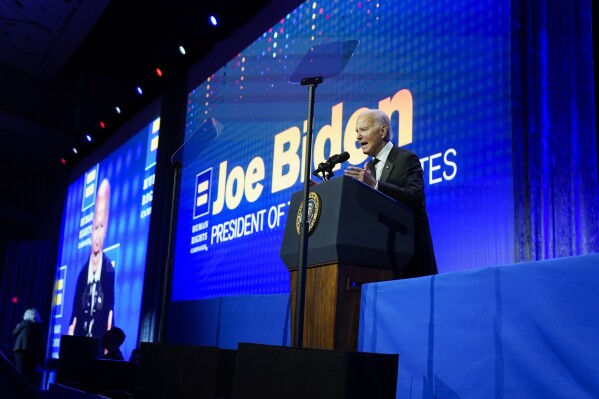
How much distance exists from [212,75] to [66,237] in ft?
18.8

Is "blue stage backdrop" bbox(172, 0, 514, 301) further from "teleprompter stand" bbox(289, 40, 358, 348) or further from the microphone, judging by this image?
the microphone

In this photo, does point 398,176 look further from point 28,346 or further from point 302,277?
point 28,346

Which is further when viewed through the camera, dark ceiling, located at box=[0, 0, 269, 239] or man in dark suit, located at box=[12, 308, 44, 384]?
man in dark suit, located at box=[12, 308, 44, 384]

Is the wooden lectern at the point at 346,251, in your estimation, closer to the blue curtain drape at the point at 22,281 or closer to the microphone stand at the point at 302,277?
the microphone stand at the point at 302,277

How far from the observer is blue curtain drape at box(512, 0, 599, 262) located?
120 inches

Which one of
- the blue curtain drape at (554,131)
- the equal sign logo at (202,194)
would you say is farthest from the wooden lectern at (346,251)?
the equal sign logo at (202,194)

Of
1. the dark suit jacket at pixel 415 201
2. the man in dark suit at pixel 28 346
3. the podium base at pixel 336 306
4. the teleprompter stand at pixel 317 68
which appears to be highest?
the teleprompter stand at pixel 317 68

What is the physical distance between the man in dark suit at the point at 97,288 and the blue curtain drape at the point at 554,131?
6.18m

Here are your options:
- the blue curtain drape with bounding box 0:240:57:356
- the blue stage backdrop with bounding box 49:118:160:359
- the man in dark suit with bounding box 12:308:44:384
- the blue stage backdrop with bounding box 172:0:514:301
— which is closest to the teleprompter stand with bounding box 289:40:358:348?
the blue stage backdrop with bounding box 172:0:514:301

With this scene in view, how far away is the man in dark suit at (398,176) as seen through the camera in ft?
8.43

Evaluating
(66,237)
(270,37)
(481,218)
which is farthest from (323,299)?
(66,237)

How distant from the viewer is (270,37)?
5.89m

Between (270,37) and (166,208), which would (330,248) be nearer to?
(270,37)

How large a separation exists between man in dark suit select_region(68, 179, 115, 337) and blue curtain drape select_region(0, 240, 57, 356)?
5107mm
